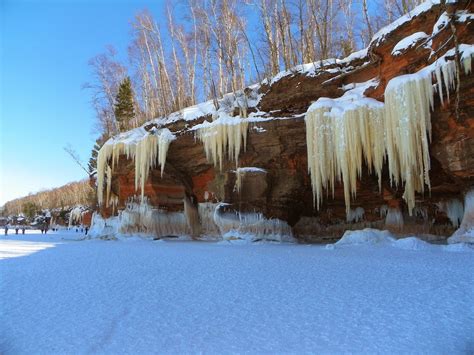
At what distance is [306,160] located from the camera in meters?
11.5

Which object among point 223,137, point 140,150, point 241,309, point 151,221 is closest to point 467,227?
point 241,309

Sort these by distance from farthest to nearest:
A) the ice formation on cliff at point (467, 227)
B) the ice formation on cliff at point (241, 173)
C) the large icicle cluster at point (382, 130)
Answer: the ice formation on cliff at point (241, 173), the large icicle cluster at point (382, 130), the ice formation on cliff at point (467, 227)

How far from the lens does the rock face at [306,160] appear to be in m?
8.03

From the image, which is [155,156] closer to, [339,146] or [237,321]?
[339,146]

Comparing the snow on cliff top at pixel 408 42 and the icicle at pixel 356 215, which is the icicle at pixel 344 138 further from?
the icicle at pixel 356 215

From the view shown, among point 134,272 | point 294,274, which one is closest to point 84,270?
point 134,272

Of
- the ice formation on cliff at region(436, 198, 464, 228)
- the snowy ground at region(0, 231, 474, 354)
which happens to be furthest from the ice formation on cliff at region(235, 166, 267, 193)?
the snowy ground at region(0, 231, 474, 354)

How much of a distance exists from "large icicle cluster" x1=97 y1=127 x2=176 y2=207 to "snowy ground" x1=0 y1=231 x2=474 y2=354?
895 centimetres

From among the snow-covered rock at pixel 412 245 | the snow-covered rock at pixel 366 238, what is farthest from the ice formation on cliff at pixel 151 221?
the snow-covered rock at pixel 412 245

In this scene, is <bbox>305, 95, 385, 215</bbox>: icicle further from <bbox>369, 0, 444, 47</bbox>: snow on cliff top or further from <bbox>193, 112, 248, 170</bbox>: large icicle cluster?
<bbox>193, 112, 248, 170</bbox>: large icicle cluster

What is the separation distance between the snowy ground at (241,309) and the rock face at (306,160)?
440 cm

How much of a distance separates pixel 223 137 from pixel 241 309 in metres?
9.64

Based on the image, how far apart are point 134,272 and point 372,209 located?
9.49 metres

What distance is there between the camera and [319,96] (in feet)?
36.7
